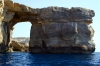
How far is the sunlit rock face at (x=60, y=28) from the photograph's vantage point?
58.1 meters

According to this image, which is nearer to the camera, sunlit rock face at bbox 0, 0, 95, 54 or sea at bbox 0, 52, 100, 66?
sea at bbox 0, 52, 100, 66

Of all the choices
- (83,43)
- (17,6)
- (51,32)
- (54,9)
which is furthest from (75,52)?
(17,6)

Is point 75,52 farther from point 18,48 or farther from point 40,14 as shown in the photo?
point 18,48

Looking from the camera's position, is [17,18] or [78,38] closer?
[78,38]

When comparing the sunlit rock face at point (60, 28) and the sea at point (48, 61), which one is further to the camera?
the sunlit rock face at point (60, 28)

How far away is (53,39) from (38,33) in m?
5.45

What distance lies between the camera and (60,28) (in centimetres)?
5928

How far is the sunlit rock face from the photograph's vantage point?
5812 cm

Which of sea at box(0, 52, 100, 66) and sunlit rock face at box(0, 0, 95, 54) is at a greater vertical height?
sunlit rock face at box(0, 0, 95, 54)

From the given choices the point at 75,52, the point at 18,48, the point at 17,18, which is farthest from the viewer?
the point at 18,48

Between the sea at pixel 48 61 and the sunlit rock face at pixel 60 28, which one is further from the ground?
the sunlit rock face at pixel 60 28

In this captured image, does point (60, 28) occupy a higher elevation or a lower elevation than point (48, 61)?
higher

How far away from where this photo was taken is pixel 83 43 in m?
58.5

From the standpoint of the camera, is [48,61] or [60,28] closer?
[48,61]
